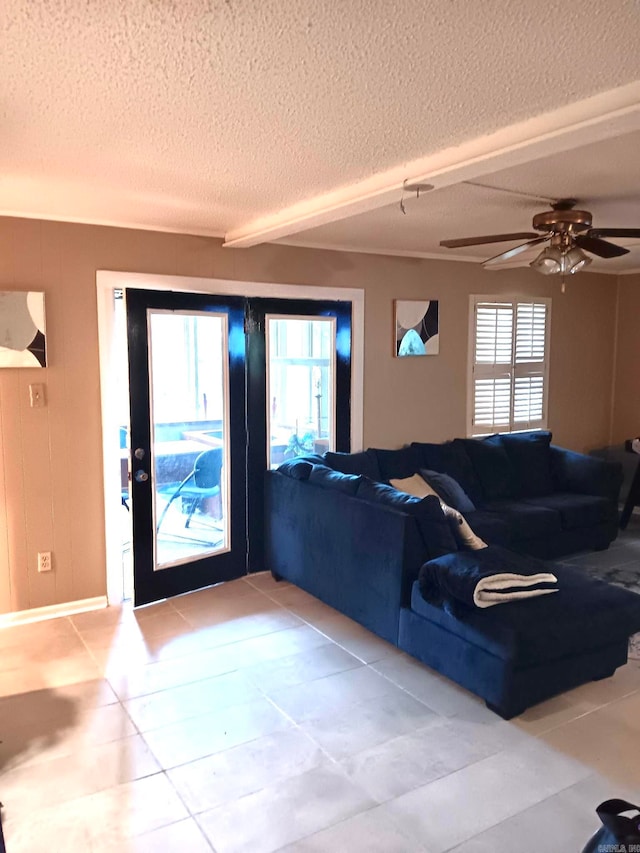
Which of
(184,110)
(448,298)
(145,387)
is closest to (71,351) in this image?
(145,387)

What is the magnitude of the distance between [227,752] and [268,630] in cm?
115

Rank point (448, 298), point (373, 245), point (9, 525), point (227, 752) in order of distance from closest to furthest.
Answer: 1. point (227, 752)
2. point (9, 525)
3. point (373, 245)
4. point (448, 298)

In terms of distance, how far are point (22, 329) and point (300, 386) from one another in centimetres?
184

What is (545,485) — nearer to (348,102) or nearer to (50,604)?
(50,604)

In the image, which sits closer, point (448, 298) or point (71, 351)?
point (71, 351)

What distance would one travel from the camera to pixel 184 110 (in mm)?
2119

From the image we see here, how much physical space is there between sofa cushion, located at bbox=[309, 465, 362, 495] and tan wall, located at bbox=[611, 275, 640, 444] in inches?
149

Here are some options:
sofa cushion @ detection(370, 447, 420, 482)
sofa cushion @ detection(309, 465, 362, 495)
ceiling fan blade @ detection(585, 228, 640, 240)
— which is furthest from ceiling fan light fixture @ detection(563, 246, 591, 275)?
sofa cushion @ detection(370, 447, 420, 482)

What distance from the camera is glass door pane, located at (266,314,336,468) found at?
4656 millimetres

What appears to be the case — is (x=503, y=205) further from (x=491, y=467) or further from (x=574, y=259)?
(x=491, y=467)

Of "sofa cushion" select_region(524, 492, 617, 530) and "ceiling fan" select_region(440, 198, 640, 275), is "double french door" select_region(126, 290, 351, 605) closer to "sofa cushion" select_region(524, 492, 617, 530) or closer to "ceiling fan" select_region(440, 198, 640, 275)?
"ceiling fan" select_region(440, 198, 640, 275)

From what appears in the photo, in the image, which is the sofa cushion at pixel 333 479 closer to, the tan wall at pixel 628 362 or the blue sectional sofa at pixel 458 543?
the blue sectional sofa at pixel 458 543

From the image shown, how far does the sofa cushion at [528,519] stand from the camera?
4746 millimetres

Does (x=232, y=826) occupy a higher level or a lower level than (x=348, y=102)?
lower
